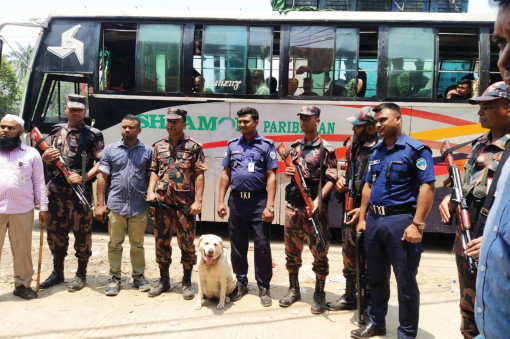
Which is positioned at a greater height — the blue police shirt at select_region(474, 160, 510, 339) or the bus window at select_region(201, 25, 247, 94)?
the bus window at select_region(201, 25, 247, 94)

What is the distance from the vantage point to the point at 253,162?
14.6ft

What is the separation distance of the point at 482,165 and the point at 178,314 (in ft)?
10.1

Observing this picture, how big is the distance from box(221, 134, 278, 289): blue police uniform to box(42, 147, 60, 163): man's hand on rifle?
1.99 meters

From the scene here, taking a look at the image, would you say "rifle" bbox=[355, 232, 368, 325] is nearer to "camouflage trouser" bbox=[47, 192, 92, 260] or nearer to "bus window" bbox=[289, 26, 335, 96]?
"camouflage trouser" bbox=[47, 192, 92, 260]

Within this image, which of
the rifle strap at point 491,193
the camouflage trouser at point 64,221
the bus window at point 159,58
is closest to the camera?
the rifle strap at point 491,193

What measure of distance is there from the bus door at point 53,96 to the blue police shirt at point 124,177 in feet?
9.01

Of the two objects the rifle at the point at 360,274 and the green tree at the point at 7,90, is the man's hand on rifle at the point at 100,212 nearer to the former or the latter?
the rifle at the point at 360,274

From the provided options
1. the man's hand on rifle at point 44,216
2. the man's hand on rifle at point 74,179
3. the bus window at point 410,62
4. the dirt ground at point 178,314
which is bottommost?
the dirt ground at point 178,314

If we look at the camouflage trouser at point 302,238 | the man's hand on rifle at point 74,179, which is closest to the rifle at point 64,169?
the man's hand on rifle at point 74,179

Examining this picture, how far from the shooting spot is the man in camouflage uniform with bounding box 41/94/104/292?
15.4ft

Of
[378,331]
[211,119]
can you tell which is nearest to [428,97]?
[211,119]

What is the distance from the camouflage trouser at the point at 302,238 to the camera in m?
4.28

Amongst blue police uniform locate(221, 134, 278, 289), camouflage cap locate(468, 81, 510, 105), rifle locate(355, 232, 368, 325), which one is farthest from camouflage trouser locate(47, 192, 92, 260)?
camouflage cap locate(468, 81, 510, 105)

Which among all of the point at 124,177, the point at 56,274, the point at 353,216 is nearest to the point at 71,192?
the point at 124,177
